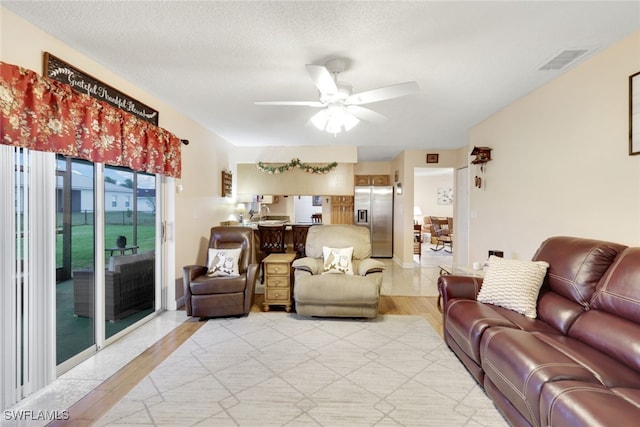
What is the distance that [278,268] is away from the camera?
3.43 metres

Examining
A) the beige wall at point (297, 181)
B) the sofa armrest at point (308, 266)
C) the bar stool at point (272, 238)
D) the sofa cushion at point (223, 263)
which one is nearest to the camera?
the sofa armrest at point (308, 266)

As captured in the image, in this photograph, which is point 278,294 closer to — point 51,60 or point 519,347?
point 519,347

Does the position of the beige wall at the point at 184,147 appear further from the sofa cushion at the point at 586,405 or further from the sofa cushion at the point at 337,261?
the sofa cushion at the point at 586,405

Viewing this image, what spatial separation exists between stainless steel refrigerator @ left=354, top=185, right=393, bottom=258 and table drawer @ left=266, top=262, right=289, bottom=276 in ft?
12.4

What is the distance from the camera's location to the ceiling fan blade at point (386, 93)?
202 centimetres

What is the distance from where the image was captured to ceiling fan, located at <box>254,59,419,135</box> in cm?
199

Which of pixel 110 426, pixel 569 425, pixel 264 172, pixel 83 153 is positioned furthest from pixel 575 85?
pixel 264 172

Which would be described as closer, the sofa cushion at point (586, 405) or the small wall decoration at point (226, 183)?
the sofa cushion at point (586, 405)

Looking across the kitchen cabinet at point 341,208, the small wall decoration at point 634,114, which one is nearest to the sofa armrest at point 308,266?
the small wall decoration at point 634,114

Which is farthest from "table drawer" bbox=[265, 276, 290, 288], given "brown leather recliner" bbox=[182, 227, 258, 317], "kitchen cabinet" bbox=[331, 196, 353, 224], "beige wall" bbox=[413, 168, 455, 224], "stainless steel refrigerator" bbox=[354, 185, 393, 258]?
"beige wall" bbox=[413, 168, 455, 224]

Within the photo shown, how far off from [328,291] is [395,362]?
100 cm

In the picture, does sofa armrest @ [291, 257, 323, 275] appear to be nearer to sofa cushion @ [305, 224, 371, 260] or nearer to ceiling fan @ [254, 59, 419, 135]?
sofa cushion @ [305, 224, 371, 260]

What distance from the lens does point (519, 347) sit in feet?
4.99

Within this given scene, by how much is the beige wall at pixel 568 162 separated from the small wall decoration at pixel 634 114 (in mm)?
49
